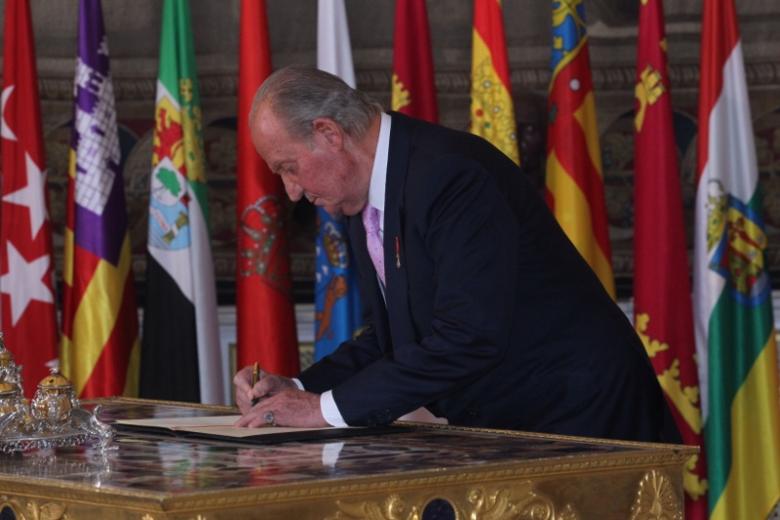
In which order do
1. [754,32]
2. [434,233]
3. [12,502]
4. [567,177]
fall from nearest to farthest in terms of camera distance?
1. [12,502]
2. [434,233]
3. [567,177]
4. [754,32]

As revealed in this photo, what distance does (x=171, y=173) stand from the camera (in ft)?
18.2

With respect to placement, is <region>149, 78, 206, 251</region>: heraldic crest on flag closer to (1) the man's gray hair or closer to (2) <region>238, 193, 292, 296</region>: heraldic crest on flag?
(2) <region>238, 193, 292, 296</region>: heraldic crest on flag

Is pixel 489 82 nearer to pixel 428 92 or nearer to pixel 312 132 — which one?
pixel 428 92

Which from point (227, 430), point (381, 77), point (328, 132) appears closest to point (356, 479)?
point (227, 430)

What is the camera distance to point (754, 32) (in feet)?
19.3

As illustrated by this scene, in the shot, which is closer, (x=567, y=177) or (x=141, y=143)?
(x=567, y=177)

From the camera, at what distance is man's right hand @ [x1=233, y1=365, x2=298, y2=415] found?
310 cm

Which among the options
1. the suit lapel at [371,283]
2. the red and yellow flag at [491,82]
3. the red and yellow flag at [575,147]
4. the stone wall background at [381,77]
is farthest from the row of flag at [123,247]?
the suit lapel at [371,283]

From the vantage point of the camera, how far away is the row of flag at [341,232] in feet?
17.3

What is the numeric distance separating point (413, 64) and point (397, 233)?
2627mm

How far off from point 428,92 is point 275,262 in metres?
0.93

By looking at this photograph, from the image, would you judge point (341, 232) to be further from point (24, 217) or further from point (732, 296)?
point (732, 296)

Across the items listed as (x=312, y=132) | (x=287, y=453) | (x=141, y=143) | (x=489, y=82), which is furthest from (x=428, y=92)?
(x=287, y=453)

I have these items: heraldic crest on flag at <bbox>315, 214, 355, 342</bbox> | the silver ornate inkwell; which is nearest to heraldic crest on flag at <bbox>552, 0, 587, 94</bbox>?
heraldic crest on flag at <bbox>315, 214, 355, 342</bbox>
